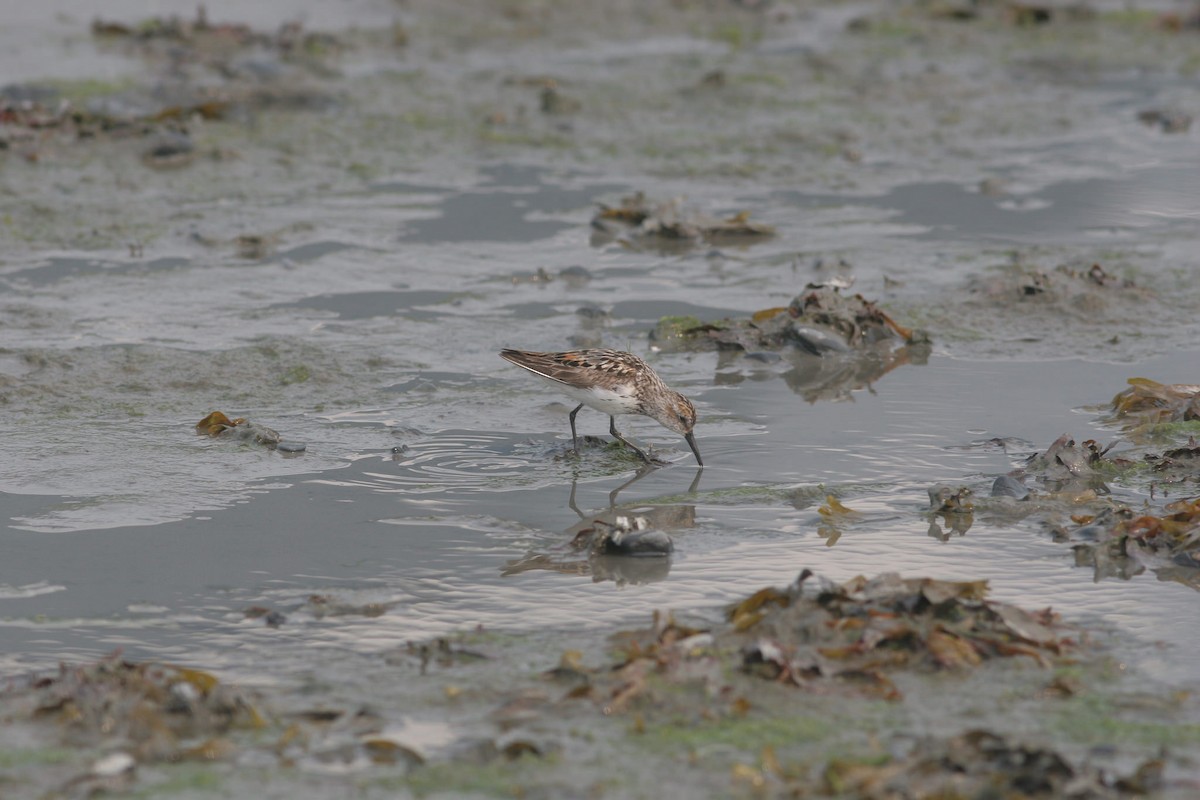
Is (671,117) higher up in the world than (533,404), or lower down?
higher up

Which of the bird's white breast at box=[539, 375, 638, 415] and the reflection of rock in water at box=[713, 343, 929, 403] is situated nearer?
the bird's white breast at box=[539, 375, 638, 415]

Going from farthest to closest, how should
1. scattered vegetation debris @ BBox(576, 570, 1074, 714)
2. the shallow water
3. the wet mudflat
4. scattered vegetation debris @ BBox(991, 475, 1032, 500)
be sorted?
scattered vegetation debris @ BBox(991, 475, 1032, 500) → the shallow water → scattered vegetation debris @ BBox(576, 570, 1074, 714) → the wet mudflat

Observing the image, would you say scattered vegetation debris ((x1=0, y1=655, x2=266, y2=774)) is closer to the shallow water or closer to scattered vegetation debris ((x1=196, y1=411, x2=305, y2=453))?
the shallow water

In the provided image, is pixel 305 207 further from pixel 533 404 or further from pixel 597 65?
pixel 597 65

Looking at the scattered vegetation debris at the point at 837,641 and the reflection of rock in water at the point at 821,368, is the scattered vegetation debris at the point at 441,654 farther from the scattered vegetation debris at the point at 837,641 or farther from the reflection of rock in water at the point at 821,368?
the reflection of rock in water at the point at 821,368

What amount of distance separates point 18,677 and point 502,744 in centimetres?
184

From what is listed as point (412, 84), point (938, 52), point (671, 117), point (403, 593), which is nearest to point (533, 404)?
point (403, 593)

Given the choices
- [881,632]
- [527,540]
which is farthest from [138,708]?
[881,632]

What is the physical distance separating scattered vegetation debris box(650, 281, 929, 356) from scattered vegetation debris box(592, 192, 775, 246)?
2.03 m

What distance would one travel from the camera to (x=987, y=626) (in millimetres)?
5996

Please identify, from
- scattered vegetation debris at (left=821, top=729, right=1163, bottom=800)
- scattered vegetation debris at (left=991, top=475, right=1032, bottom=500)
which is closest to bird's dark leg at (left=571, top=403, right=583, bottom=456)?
scattered vegetation debris at (left=991, top=475, right=1032, bottom=500)

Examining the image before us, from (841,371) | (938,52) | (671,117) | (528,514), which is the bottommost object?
(528,514)

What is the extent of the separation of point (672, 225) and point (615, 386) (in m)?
4.19

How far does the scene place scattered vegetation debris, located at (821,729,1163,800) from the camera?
15.9ft
